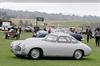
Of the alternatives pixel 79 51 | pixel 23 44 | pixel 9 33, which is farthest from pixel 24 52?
pixel 9 33

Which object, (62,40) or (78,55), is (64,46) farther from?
(78,55)

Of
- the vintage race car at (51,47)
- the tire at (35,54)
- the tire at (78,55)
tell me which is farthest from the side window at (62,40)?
the tire at (35,54)

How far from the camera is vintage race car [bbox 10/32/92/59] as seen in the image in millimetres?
20413

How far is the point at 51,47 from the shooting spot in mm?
20859

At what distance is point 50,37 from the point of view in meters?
21.8

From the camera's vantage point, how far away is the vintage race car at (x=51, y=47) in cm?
2041

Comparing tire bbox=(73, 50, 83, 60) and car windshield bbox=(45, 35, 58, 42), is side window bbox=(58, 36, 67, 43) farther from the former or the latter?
tire bbox=(73, 50, 83, 60)

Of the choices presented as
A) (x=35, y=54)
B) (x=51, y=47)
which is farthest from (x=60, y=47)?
(x=35, y=54)

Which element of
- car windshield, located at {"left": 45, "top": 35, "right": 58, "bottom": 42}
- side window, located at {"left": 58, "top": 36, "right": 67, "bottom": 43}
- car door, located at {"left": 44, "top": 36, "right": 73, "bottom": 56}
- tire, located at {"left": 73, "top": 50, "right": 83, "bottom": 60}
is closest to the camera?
car door, located at {"left": 44, "top": 36, "right": 73, "bottom": 56}

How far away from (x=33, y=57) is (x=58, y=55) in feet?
4.79

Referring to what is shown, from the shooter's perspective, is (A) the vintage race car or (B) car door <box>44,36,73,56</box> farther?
(B) car door <box>44,36,73,56</box>

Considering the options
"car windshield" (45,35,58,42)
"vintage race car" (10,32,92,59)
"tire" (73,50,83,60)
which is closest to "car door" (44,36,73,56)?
"vintage race car" (10,32,92,59)

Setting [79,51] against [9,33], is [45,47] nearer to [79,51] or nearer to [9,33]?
[79,51]

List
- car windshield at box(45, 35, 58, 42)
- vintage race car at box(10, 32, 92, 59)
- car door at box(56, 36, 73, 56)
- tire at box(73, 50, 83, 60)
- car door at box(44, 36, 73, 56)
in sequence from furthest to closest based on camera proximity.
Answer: tire at box(73, 50, 83, 60), car windshield at box(45, 35, 58, 42), car door at box(56, 36, 73, 56), car door at box(44, 36, 73, 56), vintage race car at box(10, 32, 92, 59)
